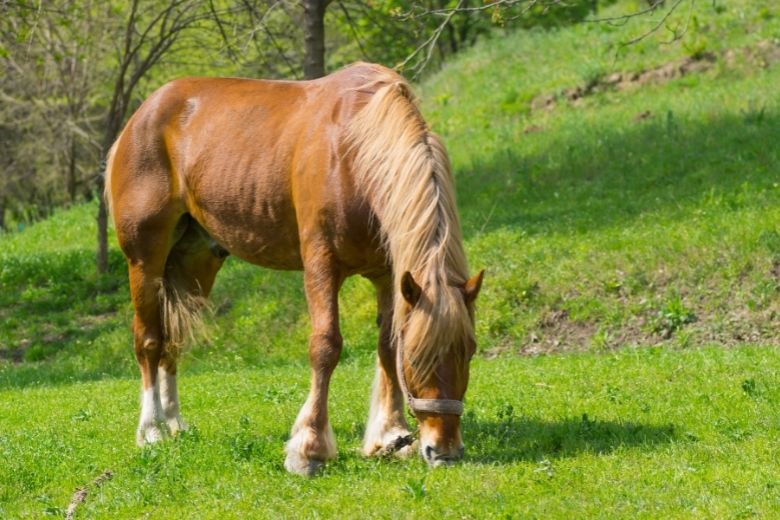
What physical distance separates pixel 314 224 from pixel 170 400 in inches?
84.4

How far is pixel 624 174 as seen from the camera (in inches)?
624

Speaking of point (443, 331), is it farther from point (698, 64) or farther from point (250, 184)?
point (698, 64)

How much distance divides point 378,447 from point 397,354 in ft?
2.66

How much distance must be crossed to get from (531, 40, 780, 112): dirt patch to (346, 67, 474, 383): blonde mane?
1378cm

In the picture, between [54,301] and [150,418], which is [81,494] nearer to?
[150,418]

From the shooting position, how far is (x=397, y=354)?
20.8ft

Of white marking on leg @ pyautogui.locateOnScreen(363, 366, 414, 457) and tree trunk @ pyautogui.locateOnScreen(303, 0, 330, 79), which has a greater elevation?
tree trunk @ pyautogui.locateOnScreen(303, 0, 330, 79)

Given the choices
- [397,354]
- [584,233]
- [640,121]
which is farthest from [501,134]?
[397,354]

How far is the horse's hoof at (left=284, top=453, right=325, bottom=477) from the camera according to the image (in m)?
6.47

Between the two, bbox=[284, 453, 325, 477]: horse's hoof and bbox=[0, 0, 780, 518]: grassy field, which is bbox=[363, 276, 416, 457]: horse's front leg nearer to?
bbox=[0, 0, 780, 518]: grassy field

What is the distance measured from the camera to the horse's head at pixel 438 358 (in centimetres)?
602

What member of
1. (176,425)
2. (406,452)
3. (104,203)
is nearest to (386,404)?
(406,452)

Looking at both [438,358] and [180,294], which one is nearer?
[438,358]

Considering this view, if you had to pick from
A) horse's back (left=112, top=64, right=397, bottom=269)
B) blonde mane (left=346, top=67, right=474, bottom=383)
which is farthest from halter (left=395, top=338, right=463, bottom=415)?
horse's back (left=112, top=64, right=397, bottom=269)
